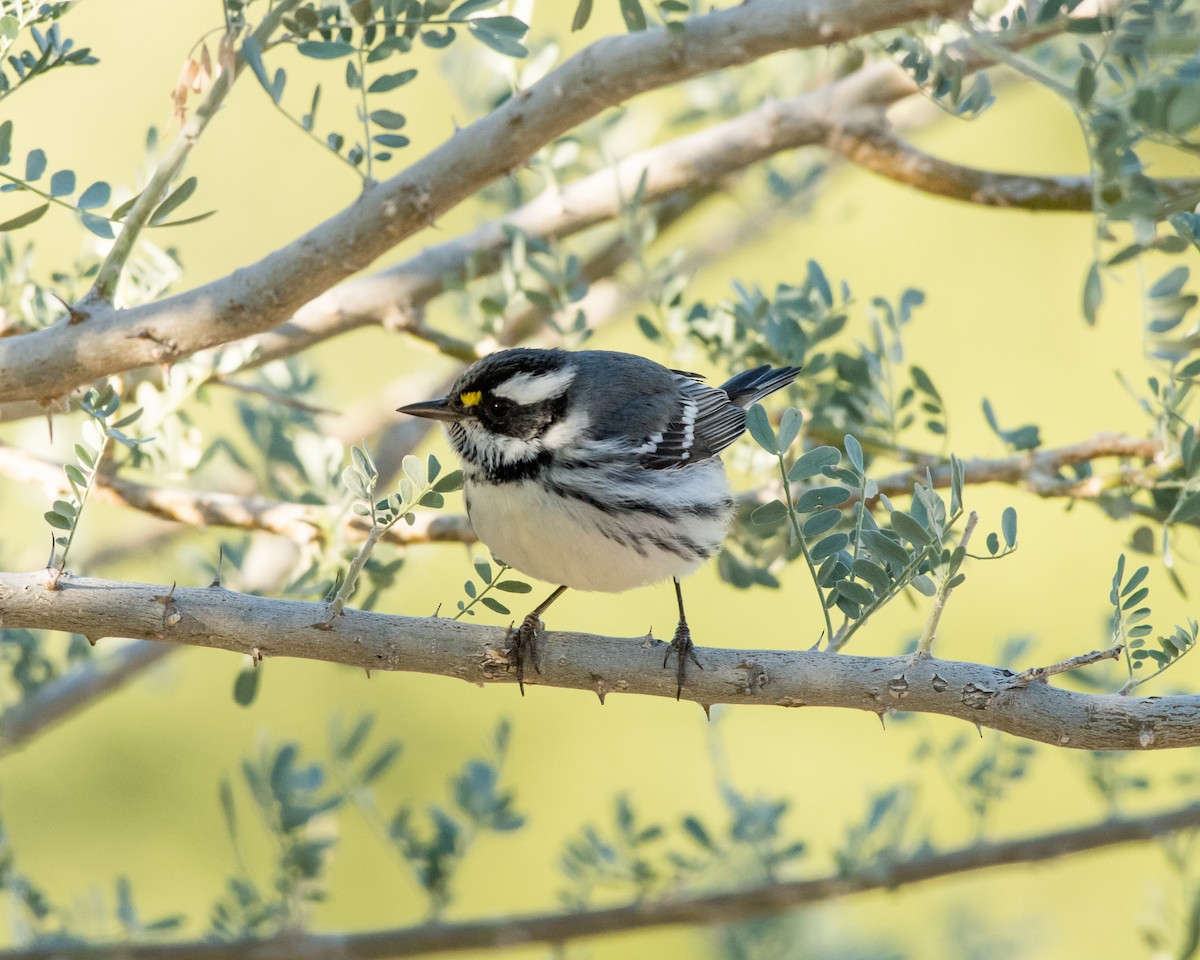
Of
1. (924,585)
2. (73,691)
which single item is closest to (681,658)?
(924,585)

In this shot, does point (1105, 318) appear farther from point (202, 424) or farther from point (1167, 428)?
point (202, 424)

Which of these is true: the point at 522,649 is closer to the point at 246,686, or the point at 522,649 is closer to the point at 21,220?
the point at 246,686

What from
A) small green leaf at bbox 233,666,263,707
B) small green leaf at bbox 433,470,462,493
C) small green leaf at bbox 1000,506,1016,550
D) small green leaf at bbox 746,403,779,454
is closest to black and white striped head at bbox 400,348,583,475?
small green leaf at bbox 233,666,263,707

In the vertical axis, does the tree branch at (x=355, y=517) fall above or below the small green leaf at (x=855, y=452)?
below

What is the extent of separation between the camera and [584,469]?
2783 mm

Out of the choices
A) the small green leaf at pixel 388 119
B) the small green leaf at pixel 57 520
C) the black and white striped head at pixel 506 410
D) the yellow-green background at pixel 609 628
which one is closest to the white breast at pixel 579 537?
the black and white striped head at pixel 506 410

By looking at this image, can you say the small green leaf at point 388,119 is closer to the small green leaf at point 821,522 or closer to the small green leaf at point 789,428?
the small green leaf at point 789,428

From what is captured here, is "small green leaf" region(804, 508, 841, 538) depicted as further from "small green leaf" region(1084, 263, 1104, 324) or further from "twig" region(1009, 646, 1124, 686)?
"small green leaf" region(1084, 263, 1104, 324)

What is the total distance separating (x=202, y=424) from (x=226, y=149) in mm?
1238

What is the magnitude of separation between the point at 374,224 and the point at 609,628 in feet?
10.0

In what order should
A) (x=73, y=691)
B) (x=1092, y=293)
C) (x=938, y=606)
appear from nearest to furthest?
1. (x=1092, y=293)
2. (x=938, y=606)
3. (x=73, y=691)

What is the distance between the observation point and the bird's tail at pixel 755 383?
3.16 metres

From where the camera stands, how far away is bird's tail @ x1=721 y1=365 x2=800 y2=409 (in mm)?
3156

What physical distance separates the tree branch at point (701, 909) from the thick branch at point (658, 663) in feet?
3.70
